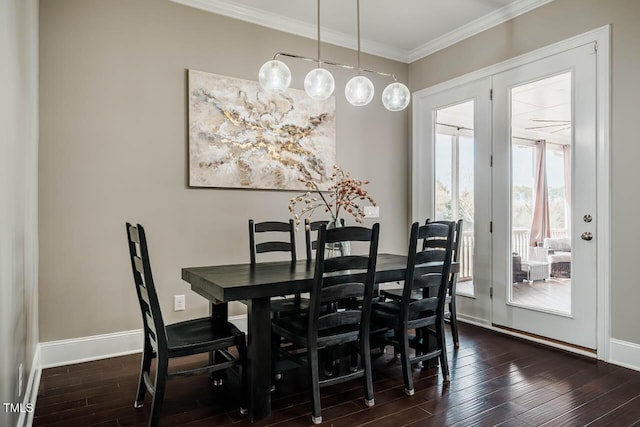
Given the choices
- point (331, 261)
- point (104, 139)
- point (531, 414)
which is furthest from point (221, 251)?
point (531, 414)

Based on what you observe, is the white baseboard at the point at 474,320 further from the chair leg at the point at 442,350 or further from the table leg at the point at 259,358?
the table leg at the point at 259,358

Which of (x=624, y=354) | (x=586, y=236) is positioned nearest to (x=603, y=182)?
(x=586, y=236)

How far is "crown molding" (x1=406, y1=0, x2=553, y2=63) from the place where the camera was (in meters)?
3.56

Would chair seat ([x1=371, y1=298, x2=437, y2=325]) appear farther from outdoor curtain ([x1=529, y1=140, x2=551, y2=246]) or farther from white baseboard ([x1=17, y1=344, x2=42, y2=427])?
white baseboard ([x1=17, y1=344, x2=42, y2=427])

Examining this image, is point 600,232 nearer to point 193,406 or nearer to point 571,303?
point 571,303

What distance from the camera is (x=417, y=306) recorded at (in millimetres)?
2588

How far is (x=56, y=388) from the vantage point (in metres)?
2.54

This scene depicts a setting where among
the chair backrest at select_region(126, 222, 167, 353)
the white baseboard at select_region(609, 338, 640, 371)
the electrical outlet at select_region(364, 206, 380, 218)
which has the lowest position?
the white baseboard at select_region(609, 338, 640, 371)

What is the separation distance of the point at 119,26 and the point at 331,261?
2593 mm

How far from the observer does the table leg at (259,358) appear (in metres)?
2.15

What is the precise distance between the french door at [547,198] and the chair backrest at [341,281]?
1940mm

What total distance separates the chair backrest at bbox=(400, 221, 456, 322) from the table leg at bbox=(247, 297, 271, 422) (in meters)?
0.88

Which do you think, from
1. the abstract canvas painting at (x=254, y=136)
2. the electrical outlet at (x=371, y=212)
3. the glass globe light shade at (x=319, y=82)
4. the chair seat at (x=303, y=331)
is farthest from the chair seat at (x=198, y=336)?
the electrical outlet at (x=371, y=212)

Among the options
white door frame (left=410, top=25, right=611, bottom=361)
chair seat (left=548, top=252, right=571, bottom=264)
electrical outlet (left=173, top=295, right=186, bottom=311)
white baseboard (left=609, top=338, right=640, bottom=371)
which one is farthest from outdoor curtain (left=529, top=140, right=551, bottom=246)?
electrical outlet (left=173, top=295, right=186, bottom=311)
